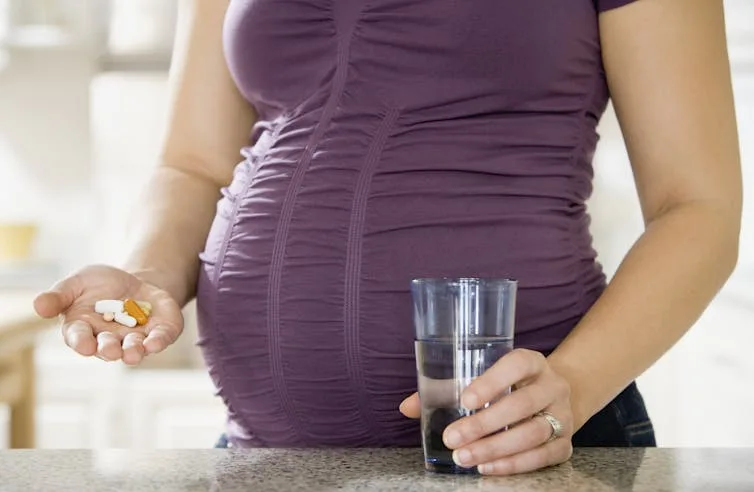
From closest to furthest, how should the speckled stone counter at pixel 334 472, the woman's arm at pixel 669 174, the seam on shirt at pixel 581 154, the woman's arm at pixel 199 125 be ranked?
the speckled stone counter at pixel 334 472, the woman's arm at pixel 669 174, the seam on shirt at pixel 581 154, the woman's arm at pixel 199 125

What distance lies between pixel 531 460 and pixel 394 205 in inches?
12.5

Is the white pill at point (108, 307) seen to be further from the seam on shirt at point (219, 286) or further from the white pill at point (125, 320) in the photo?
the seam on shirt at point (219, 286)

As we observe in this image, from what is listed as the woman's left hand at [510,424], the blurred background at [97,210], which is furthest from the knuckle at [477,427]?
the blurred background at [97,210]

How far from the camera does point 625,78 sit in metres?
1.05

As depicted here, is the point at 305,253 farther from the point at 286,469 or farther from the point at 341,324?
the point at 286,469

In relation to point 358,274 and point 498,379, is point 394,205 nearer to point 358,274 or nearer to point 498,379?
point 358,274

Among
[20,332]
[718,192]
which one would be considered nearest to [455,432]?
[718,192]

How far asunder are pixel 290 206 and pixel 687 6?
1.36 ft

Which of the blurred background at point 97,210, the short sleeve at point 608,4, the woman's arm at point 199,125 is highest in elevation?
the short sleeve at point 608,4

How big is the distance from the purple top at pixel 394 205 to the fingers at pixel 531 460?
0.72ft

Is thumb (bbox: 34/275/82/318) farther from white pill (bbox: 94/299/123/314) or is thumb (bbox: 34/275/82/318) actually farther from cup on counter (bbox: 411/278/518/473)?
cup on counter (bbox: 411/278/518/473)

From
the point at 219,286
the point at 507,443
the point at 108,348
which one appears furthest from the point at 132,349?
the point at 507,443

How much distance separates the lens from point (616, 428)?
41.1 inches

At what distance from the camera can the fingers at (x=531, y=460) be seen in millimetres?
771
